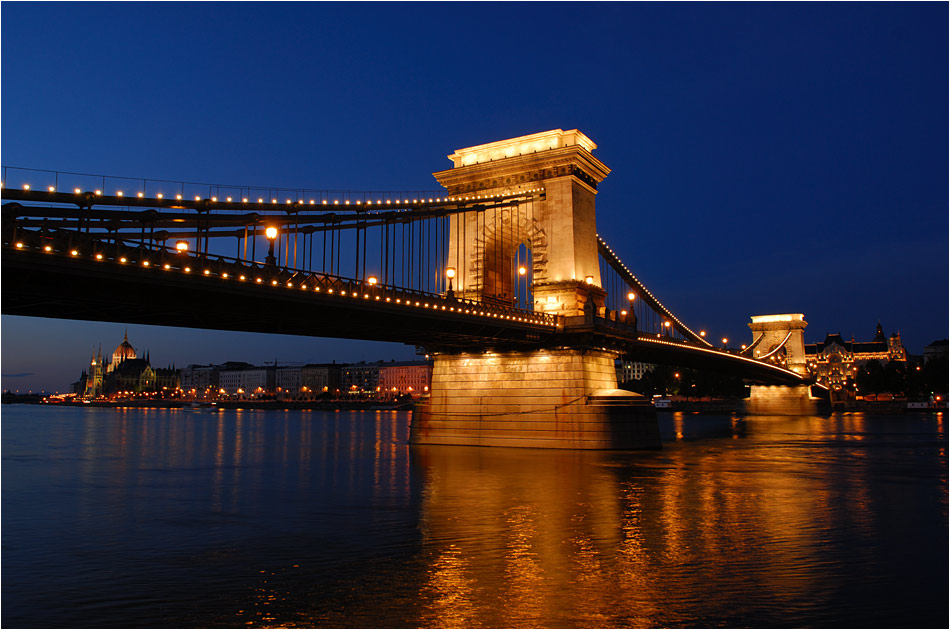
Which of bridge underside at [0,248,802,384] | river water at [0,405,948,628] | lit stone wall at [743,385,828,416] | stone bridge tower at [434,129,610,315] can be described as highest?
stone bridge tower at [434,129,610,315]

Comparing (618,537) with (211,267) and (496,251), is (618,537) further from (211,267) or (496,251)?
(496,251)

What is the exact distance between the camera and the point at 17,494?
89.6 feet

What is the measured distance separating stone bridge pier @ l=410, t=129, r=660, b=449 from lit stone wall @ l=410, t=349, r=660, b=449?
57 mm

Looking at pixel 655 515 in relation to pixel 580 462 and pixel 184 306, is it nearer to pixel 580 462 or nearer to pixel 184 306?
pixel 580 462

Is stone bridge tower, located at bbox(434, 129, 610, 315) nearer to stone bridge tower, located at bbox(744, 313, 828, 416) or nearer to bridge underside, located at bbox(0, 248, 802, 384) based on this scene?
bridge underside, located at bbox(0, 248, 802, 384)

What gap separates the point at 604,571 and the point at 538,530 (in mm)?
4349

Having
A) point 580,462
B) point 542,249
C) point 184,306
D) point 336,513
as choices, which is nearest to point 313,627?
point 336,513

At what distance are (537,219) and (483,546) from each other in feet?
100

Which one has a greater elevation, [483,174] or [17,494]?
[483,174]

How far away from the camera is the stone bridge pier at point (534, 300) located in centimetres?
4053

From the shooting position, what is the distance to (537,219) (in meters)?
45.2

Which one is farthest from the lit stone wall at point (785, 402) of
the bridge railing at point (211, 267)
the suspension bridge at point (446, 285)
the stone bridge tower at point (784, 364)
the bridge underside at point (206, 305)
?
the bridge railing at point (211, 267)

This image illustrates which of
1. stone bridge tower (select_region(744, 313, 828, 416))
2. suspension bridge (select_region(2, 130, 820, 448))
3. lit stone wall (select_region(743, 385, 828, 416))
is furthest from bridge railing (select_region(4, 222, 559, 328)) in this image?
Answer: lit stone wall (select_region(743, 385, 828, 416))

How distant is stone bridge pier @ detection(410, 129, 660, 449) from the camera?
40.5m
